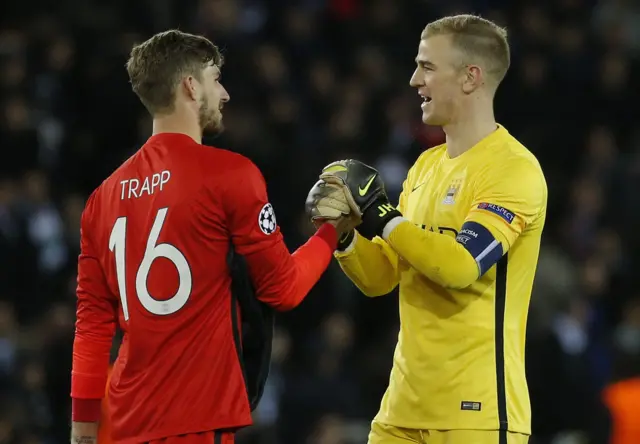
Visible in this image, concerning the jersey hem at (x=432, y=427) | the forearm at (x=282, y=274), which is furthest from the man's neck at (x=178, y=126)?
the jersey hem at (x=432, y=427)

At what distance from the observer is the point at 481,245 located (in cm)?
414

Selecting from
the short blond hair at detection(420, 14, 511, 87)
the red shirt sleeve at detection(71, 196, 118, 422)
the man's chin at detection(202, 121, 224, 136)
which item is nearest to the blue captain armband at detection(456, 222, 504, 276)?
the short blond hair at detection(420, 14, 511, 87)

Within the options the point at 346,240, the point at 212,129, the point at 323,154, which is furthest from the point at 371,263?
the point at 323,154

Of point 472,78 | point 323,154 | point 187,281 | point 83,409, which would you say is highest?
point 323,154

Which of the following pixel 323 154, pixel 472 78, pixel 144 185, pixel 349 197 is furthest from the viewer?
pixel 323 154

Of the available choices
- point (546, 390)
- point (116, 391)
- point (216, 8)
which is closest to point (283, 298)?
point (116, 391)

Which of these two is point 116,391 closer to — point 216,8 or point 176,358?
point 176,358

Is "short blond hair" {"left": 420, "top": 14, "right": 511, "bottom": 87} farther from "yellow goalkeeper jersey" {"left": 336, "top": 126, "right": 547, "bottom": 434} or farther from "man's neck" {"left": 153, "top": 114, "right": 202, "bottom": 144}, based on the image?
"man's neck" {"left": 153, "top": 114, "right": 202, "bottom": 144}

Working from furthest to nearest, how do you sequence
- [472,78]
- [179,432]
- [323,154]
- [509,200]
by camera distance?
[323,154], [472,78], [509,200], [179,432]

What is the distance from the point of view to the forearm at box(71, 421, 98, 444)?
4176mm

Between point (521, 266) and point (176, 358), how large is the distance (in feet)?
4.33

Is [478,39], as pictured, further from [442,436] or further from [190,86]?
[442,436]

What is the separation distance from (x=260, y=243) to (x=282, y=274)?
133 mm

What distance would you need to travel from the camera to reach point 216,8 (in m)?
10.5
